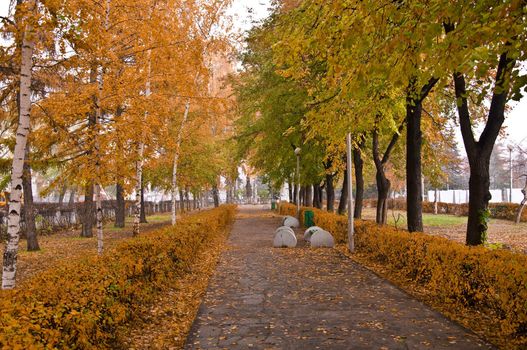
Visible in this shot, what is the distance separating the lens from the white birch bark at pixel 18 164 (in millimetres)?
6926

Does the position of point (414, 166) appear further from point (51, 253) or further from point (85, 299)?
point (51, 253)

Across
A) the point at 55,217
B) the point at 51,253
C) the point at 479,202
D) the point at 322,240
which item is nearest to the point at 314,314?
the point at 479,202

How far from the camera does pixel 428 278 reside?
8.93 metres

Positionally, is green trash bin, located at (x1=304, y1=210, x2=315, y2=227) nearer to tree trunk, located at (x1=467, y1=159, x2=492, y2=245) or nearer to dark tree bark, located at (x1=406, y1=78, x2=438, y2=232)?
dark tree bark, located at (x1=406, y1=78, x2=438, y2=232)

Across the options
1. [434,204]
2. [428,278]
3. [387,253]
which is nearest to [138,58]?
[387,253]

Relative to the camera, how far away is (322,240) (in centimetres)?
1530

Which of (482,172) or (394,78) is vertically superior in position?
(394,78)

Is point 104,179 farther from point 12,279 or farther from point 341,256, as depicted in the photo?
point 341,256

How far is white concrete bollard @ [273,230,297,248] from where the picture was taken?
15.4 m

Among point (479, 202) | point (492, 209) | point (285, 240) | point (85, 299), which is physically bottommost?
point (285, 240)

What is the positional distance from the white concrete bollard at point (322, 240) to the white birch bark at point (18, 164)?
394 inches

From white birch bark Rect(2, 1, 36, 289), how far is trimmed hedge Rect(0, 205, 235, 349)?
1605 millimetres

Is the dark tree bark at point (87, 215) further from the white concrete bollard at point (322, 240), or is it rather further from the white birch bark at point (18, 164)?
the white birch bark at point (18, 164)

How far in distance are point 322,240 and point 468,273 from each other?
8495 millimetres
